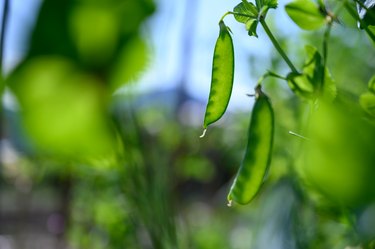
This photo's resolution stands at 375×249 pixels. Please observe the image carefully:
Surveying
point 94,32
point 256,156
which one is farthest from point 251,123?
point 94,32

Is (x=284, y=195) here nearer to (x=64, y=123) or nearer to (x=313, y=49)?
(x=313, y=49)

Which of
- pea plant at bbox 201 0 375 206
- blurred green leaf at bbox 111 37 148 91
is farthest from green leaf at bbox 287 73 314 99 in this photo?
→ blurred green leaf at bbox 111 37 148 91

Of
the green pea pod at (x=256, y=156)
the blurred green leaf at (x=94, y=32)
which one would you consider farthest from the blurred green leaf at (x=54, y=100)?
the green pea pod at (x=256, y=156)

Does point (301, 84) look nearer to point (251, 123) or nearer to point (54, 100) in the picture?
point (251, 123)

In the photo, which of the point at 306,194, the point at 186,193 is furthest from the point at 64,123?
the point at 186,193

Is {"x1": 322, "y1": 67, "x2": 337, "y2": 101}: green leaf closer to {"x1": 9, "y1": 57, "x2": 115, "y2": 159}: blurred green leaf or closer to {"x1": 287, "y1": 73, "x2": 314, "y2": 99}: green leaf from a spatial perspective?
{"x1": 287, "y1": 73, "x2": 314, "y2": 99}: green leaf

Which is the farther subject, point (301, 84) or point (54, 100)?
point (301, 84)

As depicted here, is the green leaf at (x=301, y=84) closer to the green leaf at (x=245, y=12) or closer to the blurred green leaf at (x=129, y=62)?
the green leaf at (x=245, y=12)
